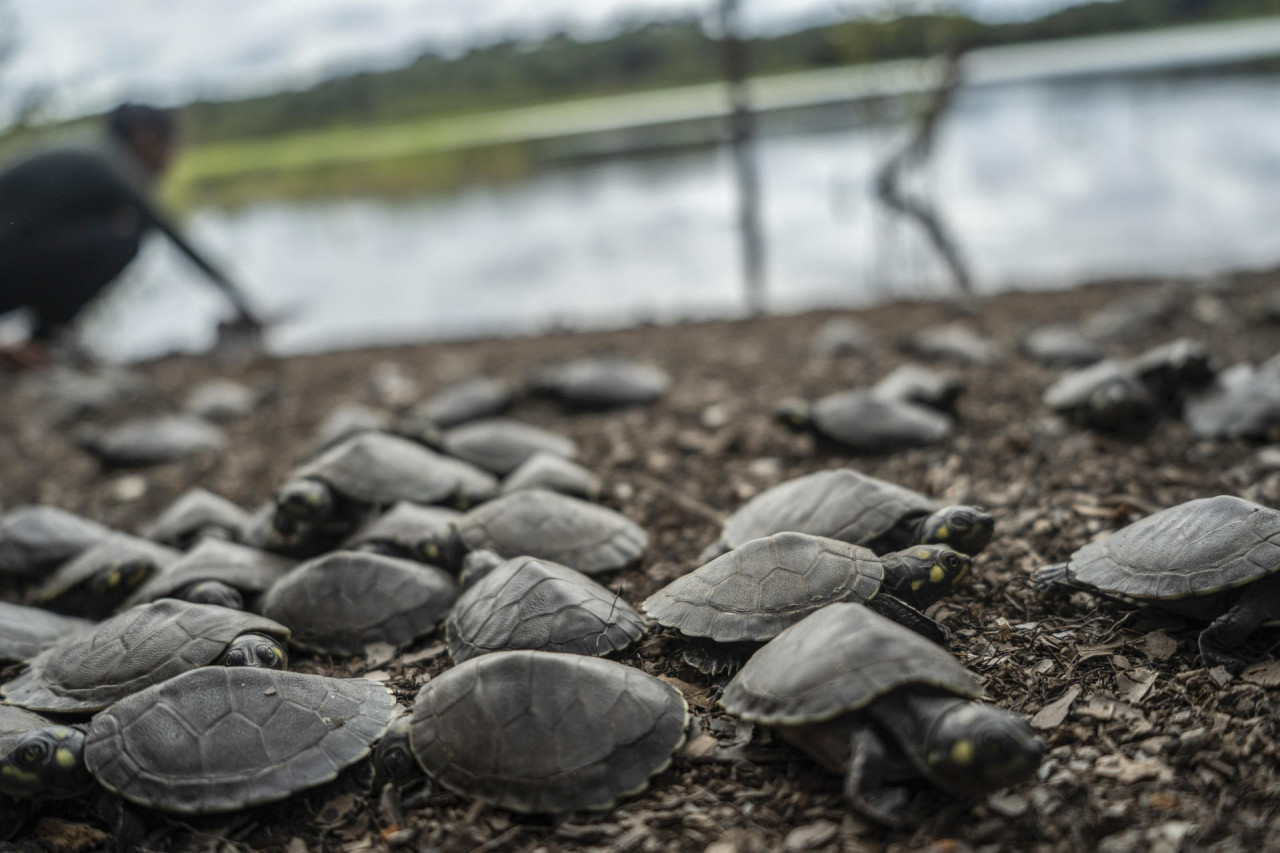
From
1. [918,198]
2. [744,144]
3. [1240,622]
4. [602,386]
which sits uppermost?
[744,144]

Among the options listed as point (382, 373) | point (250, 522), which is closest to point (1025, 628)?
point (250, 522)

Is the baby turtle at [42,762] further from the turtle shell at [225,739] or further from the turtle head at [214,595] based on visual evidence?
the turtle head at [214,595]

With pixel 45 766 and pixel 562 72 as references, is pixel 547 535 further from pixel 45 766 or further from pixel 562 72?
pixel 562 72

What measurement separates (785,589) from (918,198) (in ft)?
24.4

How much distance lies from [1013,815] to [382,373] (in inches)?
217

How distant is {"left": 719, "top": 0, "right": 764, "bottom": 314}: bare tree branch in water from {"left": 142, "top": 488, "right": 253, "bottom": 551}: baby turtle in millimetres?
5292

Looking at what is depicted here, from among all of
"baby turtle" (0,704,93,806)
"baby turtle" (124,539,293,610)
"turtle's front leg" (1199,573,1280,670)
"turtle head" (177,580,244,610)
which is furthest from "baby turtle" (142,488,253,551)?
"turtle's front leg" (1199,573,1280,670)

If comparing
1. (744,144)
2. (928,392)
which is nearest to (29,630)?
(928,392)

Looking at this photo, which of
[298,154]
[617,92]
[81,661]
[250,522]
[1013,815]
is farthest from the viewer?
[617,92]

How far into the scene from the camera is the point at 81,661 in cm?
207

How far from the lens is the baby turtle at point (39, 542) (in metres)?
3.02

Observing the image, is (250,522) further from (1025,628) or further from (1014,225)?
(1014,225)

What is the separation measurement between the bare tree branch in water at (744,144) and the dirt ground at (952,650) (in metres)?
3.41

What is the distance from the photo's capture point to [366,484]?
2982mm
